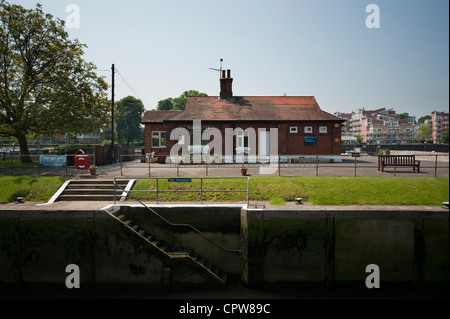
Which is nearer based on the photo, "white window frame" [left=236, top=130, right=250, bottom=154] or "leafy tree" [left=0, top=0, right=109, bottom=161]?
"leafy tree" [left=0, top=0, right=109, bottom=161]

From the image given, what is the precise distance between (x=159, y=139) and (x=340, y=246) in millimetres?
19533

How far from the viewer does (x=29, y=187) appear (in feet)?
41.2

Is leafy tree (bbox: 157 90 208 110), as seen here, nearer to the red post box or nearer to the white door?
the white door

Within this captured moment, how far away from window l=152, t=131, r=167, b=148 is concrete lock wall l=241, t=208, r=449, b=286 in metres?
17.6

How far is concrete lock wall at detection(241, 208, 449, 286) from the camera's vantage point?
29.2ft

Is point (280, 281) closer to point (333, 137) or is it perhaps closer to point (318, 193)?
point (318, 193)

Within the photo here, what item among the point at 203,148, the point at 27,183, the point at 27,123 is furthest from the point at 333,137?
the point at 27,123

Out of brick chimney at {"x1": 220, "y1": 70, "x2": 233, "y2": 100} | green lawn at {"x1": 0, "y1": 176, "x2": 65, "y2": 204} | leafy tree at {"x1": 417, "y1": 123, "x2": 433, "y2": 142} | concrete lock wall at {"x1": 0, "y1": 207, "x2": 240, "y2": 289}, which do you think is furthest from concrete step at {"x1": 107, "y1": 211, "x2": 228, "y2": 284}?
leafy tree at {"x1": 417, "y1": 123, "x2": 433, "y2": 142}

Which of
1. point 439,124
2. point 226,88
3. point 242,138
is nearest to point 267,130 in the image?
point 242,138

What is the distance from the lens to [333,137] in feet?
75.6

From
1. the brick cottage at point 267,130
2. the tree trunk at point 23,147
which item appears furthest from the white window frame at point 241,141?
the tree trunk at point 23,147

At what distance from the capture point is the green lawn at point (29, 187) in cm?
1188

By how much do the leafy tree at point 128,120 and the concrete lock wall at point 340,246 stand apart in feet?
214

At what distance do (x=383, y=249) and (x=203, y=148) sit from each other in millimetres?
15480
